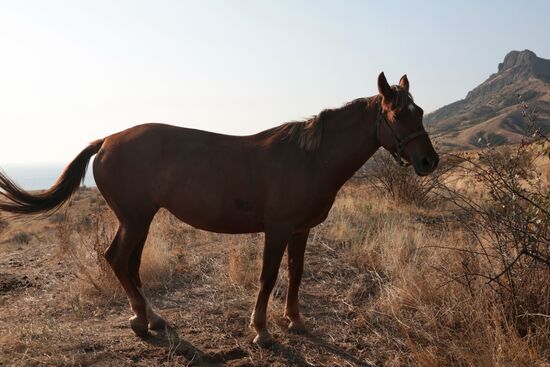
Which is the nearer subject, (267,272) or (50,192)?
(267,272)

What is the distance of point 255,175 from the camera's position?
161 inches

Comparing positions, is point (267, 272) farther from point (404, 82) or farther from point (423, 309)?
point (404, 82)

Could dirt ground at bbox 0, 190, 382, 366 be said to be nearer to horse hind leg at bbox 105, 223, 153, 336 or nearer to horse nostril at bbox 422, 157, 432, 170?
horse hind leg at bbox 105, 223, 153, 336

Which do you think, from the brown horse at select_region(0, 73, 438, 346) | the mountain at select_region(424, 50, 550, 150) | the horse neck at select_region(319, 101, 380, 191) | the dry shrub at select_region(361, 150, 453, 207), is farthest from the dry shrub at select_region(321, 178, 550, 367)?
the mountain at select_region(424, 50, 550, 150)

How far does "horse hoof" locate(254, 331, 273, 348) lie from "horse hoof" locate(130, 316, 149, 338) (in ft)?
3.60

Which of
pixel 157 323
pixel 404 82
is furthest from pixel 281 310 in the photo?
pixel 404 82

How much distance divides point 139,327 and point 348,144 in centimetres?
269

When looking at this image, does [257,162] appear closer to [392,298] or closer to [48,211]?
[392,298]

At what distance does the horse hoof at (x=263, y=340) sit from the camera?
4004mm

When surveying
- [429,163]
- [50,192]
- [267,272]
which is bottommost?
[267,272]

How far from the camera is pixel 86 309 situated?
5023mm

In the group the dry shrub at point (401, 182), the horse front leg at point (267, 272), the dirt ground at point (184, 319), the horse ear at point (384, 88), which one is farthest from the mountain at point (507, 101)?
the horse front leg at point (267, 272)

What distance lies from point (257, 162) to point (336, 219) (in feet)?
14.3

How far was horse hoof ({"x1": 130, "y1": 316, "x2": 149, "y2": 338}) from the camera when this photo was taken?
420 centimetres
